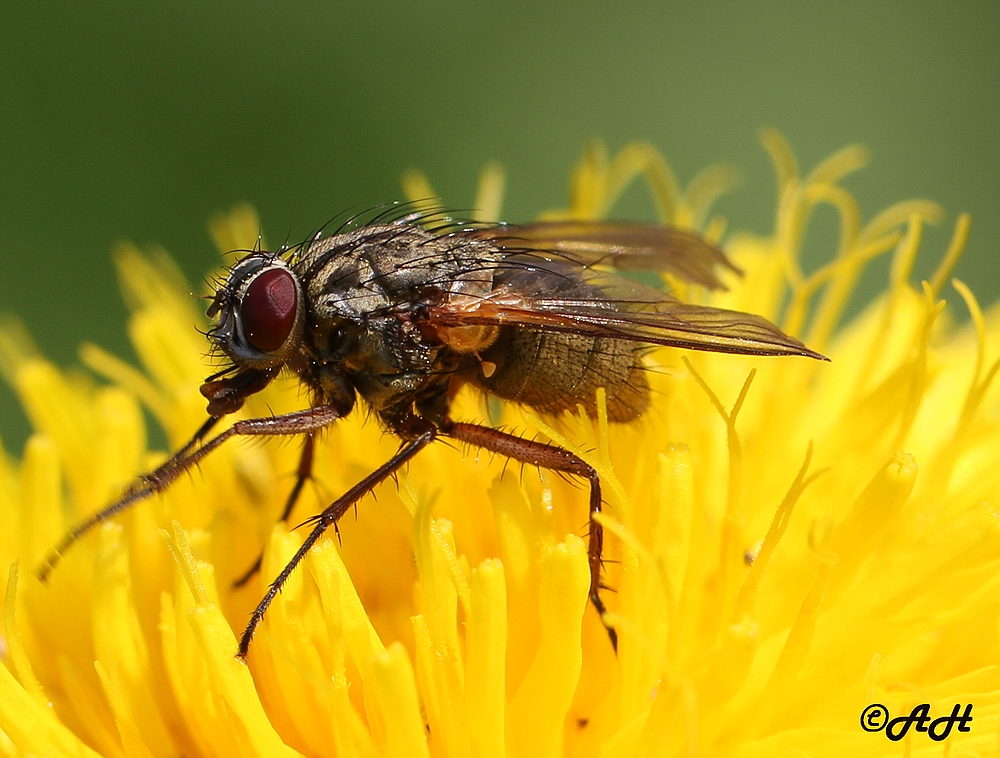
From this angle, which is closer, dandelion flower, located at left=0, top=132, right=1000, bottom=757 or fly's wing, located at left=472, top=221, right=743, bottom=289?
dandelion flower, located at left=0, top=132, right=1000, bottom=757

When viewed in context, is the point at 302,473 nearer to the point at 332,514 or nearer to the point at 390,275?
the point at 332,514

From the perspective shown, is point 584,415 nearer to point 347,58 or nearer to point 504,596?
point 504,596

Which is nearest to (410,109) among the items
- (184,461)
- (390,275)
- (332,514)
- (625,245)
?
(625,245)

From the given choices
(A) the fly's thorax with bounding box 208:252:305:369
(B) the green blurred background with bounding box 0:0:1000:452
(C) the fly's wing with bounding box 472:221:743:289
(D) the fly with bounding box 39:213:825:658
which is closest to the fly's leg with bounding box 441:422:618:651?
(D) the fly with bounding box 39:213:825:658

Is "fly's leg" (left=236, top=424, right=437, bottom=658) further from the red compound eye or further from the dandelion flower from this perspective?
the red compound eye

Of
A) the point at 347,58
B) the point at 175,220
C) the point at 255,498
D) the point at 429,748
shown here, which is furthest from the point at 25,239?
the point at 429,748

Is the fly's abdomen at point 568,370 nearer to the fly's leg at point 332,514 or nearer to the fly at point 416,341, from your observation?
the fly at point 416,341

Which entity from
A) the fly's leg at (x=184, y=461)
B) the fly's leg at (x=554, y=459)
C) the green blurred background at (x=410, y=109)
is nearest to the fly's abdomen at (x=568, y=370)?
the fly's leg at (x=554, y=459)
